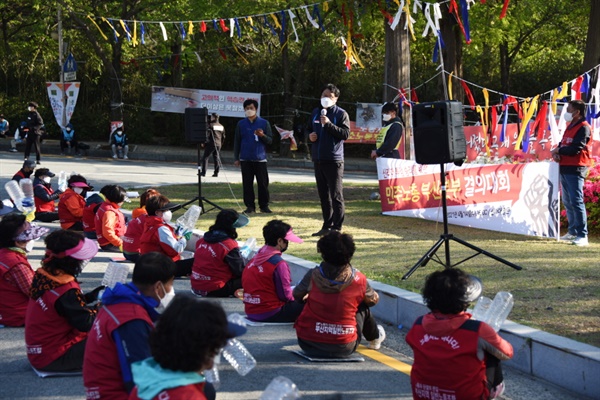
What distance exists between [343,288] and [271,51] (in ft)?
91.5

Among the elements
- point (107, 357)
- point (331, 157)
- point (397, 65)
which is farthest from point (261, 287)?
point (397, 65)

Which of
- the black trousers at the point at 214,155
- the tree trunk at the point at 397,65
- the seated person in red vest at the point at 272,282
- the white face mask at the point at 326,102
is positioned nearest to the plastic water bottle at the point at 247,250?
the seated person in red vest at the point at 272,282

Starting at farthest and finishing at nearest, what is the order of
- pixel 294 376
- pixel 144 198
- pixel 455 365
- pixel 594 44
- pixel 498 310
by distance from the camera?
1. pixel 594 44
2. pixel 144 198
3. pixel 294 376
4. pixel 498 310
5. pixel 455 365

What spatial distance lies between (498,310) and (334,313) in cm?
128

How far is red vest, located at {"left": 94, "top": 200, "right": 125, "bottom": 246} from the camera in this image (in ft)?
38.2

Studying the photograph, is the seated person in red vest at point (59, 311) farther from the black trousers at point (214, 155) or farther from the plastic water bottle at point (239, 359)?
the black trousers at point (214, 155)

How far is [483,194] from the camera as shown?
41.2 ft

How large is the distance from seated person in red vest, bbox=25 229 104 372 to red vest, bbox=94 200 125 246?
5346 millimetres

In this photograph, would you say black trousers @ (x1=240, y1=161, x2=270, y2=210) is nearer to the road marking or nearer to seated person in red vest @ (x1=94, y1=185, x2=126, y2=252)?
seated person in red vest @ (x1=94, y1=185, x2=126, y2=252)

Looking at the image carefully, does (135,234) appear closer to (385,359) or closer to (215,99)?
(385,359)

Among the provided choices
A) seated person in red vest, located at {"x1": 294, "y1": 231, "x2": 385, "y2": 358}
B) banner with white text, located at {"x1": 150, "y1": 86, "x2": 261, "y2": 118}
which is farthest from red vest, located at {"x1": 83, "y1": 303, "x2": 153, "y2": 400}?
banner with white text, located at {"x1": 150, "y1": 86, "x2": 261, "y2": 118}

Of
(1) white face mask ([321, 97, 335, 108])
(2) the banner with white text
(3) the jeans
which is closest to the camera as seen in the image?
(3) the jeans

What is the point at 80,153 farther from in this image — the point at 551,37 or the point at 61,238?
the point at 61,238

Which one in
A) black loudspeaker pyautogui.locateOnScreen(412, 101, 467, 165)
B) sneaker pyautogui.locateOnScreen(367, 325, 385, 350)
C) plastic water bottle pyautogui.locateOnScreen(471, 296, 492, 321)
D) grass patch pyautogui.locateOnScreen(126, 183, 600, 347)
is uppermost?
black loudspeaker pyautogui.locateOnScreen(412, 101, 467, 165)
